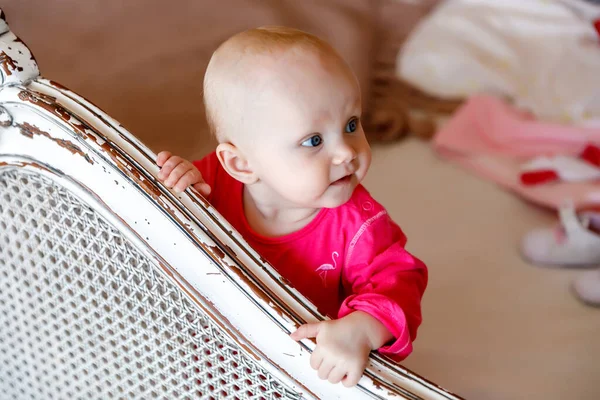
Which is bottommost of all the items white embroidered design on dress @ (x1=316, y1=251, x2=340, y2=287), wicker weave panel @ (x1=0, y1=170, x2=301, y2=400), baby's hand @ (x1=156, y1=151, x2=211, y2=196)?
wicker weave panel @ (x1=0, y1=170, x2=301, y2=400)

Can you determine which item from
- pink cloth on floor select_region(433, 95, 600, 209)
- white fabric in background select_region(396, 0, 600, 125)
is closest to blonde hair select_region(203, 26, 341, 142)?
pink cloth on floor select_region(433, 95, 600, 209)

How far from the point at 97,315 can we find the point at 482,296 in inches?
31.3

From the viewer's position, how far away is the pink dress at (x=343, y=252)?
66 centimetres

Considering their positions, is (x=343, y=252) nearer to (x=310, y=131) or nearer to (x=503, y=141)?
(x=310, y=131)

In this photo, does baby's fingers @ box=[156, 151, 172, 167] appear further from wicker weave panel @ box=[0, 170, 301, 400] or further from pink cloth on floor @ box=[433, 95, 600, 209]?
pink cloth on floor @ box=[433, 95, 600, 209]

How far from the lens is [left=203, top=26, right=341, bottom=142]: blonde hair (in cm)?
62

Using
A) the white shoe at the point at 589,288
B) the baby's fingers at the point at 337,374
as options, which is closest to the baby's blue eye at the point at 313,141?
the baby's fingers at the point at 337,374

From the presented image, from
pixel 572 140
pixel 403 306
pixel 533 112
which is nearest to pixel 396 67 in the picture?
pixel 533 112

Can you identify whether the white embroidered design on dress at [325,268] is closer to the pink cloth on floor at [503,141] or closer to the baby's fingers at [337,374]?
the baby's fingers at [337,374]

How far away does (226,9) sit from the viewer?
52.6 inches

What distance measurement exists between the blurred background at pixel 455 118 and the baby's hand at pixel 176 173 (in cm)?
50

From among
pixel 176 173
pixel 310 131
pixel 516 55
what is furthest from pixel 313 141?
pixel 516 55

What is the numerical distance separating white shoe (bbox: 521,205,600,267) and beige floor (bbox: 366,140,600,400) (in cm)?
3

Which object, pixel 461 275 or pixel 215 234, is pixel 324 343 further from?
pixel 461 275
